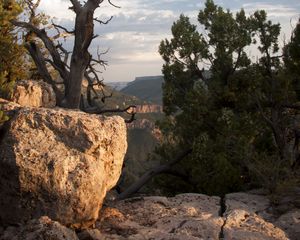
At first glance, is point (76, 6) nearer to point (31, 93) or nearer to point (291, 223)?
point (31, 93)

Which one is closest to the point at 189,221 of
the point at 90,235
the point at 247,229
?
the point at 247,229

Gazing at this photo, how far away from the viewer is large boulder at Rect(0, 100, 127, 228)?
27.7ft

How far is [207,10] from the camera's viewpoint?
780 inches

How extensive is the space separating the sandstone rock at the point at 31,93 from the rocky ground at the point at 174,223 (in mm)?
4268

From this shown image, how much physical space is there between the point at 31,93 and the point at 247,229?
741cm

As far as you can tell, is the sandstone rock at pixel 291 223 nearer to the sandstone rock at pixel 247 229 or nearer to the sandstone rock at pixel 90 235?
the sandstone rock at pixel 247 229

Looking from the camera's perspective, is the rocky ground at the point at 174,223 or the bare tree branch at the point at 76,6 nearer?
the rocky ground at the point at 174,223

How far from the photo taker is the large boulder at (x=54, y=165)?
27.7 feet

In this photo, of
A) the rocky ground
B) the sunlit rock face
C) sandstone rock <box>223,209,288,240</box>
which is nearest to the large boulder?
the rocky ground

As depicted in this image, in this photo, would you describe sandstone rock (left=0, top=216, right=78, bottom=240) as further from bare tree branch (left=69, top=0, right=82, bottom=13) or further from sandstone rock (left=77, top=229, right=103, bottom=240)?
bare tree branch (left=69, top=0, right=82, bottom=13)

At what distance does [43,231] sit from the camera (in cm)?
744

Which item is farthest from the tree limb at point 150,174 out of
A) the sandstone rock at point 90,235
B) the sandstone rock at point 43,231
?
the sandstone rock at point 43,231

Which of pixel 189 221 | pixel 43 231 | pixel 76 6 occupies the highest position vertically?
pixel 76 6

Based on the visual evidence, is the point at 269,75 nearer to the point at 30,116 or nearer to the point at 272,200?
the point at 272,200
